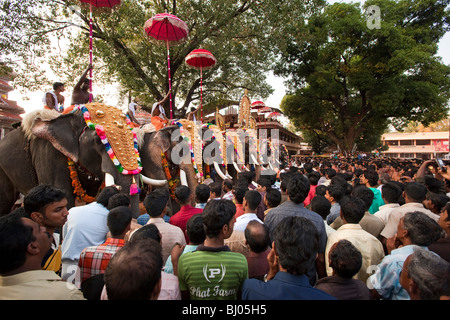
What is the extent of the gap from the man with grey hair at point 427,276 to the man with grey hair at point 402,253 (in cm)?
39

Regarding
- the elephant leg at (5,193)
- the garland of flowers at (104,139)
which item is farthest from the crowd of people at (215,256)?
the elephant leg at (5,193)

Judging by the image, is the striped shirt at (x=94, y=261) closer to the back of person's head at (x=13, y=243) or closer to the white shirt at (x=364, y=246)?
the back of person's head at (x=13, y=243)

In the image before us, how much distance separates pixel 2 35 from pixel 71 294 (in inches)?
471

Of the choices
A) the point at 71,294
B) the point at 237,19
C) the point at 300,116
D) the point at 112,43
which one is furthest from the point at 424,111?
the point at 71,294

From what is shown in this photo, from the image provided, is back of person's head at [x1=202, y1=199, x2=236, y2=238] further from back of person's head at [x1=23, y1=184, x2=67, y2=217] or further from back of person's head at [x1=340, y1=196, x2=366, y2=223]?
back of person's head at [x1=23, y1=184, x2=67, y2=217]

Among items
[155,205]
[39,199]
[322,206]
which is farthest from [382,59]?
[39,199]

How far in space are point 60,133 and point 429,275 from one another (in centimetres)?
489

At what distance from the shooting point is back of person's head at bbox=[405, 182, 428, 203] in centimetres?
330

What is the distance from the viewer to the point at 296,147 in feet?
141

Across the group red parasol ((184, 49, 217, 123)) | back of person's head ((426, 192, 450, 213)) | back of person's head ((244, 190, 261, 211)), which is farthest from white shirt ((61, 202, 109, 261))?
red parasol ((184, 49, 217, 123))

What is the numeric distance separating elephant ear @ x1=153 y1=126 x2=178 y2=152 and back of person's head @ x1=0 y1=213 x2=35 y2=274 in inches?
160

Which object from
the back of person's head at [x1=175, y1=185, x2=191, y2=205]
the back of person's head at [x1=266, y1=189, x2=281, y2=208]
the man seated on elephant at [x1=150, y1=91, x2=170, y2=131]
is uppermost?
the man seated on elephant at [x1=150, y1=91, x2=170, y2=131]

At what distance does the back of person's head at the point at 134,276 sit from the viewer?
1.29 m

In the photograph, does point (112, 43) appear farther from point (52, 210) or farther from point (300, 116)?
point (300, 116)
